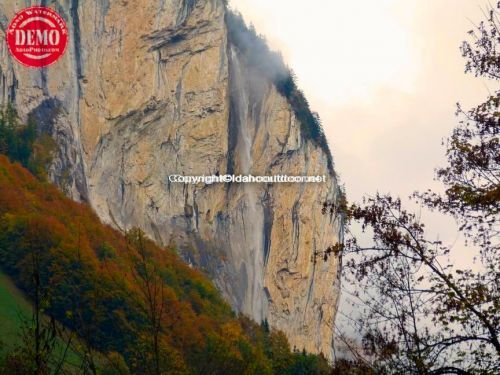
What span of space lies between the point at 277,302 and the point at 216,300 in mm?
22136

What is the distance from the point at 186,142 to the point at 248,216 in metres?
12.2

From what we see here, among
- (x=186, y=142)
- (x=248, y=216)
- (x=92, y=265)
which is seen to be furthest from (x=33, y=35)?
(x=92, y=265)

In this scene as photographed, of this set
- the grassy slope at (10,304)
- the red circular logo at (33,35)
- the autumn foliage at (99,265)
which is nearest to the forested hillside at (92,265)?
the autumn foliage at (99,265)

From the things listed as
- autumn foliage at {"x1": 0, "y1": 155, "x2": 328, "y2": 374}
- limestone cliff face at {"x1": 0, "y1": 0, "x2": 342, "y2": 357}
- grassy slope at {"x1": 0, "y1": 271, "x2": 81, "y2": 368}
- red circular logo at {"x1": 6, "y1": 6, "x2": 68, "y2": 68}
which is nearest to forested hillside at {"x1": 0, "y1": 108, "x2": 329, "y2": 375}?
autumn foliage at {"x1": 0, "y1": 155, "x2": 328, "y2": 374}

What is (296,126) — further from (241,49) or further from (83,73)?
(83,73)

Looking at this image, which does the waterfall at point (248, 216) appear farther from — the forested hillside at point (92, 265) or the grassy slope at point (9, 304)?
the grassy slope at point (9, 304)

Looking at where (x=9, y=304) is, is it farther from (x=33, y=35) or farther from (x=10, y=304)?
(x=33, y=35)

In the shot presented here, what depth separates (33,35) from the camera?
85375 mm

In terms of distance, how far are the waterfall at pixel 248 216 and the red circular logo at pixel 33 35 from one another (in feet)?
78.0

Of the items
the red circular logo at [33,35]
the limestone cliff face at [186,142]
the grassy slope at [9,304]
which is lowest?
the grassy slope at [9,304]

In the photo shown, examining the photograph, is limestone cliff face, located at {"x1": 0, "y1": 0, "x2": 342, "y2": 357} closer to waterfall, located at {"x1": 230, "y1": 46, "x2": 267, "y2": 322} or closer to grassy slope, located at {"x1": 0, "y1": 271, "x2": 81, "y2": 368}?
waterfall, located at {"x1": 230, "y1": 46, "x2": 267, "y2": 322}

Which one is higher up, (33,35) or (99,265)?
(33,35)

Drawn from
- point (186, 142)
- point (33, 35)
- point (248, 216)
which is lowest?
point (248, 216)

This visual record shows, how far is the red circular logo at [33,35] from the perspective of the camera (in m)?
80.1
